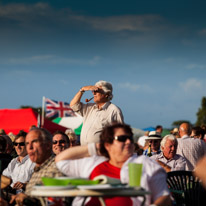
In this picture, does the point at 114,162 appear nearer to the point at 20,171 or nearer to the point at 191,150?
the point at 20,171

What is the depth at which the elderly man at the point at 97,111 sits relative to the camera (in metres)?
6.61

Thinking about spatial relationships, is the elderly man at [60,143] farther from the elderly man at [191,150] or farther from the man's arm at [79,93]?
the elderly man at [191,150]

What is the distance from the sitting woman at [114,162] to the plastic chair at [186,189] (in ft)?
3.47

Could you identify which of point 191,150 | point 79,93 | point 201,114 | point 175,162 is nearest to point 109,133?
point 79,93

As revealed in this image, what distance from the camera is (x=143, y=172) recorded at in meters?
3.86

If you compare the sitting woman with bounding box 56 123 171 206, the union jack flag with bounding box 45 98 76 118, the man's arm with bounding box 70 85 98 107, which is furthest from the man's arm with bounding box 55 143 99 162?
the union jack flag with bounding box 45 98 76 118

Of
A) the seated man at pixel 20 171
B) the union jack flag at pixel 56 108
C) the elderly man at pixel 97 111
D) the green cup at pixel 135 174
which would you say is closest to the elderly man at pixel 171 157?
the elderly man at pixel 97 111

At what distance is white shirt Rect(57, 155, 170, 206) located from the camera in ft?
12.5

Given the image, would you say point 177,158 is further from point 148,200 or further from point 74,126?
point 74,126

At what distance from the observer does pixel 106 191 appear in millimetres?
3221

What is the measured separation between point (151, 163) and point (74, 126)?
808 inches

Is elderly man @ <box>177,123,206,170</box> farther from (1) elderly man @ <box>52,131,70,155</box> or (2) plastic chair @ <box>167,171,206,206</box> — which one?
(2) plastic chair @ <box>167,171,206,206</box>

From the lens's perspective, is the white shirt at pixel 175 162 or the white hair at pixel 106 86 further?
the white shirt at pixel 175 162

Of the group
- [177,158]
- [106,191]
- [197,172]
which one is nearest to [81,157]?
[106,191]
